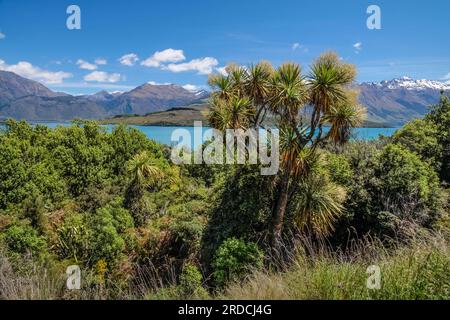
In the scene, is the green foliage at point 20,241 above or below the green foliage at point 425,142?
below

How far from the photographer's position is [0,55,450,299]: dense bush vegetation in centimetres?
368

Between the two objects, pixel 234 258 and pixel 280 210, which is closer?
pixel 234 258

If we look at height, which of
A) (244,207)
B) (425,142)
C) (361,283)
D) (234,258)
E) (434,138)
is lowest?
(234,258)

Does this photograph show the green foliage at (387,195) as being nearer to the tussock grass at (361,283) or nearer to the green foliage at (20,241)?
the tussock grass at (361,283)

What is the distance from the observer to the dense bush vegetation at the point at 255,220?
3.68m

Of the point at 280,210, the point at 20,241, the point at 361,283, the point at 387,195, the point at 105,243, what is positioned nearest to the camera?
the point at 361,283

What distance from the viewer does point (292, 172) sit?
10703 mm

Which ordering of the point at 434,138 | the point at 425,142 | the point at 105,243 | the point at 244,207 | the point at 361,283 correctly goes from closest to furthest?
the point at 361,283, the point at 244,207, the point at 105,243, the point at 425,142, the point at 434,138

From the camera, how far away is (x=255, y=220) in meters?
12.0

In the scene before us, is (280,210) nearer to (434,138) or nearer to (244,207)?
(244,207)

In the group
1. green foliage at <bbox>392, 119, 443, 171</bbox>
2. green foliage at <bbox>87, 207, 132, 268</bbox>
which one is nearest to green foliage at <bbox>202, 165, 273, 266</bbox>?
green foliage at <bbox>87, 207, 132, 268</bbox>

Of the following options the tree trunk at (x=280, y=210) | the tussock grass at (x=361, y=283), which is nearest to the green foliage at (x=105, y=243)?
the tree trunk at (x=280, y=210)

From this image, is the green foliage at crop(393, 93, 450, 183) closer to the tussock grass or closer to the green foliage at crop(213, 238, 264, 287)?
the green foliage at crop(213, 238, 264, 287)

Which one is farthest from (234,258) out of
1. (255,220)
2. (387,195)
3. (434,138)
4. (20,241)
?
(434,138)
